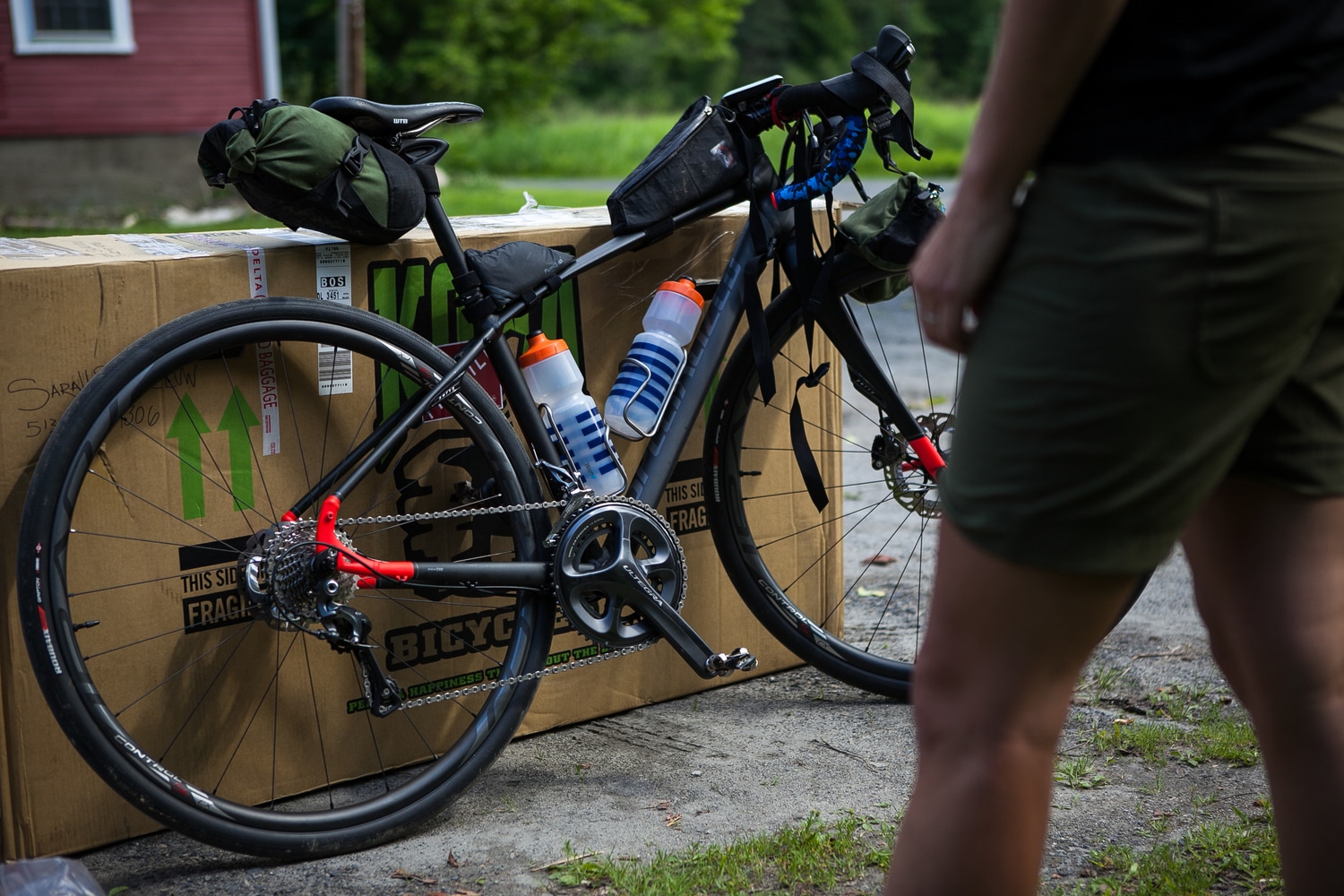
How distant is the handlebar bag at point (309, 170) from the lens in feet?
6.88

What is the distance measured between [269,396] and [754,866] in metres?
1.22

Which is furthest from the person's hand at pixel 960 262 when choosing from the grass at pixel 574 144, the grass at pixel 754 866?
the grass at pixel 574 144

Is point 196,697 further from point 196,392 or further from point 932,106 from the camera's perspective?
point 932,106

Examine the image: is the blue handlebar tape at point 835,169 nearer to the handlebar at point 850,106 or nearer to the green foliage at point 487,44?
the handlebar at point 850,106

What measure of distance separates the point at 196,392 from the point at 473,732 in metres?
0.80

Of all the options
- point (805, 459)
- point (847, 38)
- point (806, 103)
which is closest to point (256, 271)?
point (806, 103)

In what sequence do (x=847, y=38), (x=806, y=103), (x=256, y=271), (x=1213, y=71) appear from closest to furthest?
1. (x=1213, y=71)
2. (x=256, y=271)
3. (x=806, y=103)
4. (x=847, y=38)

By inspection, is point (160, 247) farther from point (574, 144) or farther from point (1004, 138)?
point (574, 144)

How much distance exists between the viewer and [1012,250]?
1.14 metres

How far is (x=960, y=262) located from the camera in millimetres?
1162

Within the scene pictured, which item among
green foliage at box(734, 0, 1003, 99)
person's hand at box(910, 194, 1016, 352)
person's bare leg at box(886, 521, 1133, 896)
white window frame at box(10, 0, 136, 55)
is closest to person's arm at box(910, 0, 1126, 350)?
person's hand at box(910, 194, 1016, 352)

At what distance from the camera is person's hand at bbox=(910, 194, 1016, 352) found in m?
1.15

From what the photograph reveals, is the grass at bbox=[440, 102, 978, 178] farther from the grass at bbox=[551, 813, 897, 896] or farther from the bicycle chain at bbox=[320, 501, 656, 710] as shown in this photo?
the grass at bbox=[551, 813, 897, 896]

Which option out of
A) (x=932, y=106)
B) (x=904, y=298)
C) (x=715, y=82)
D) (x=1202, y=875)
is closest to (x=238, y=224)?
(x=904, y=298)
